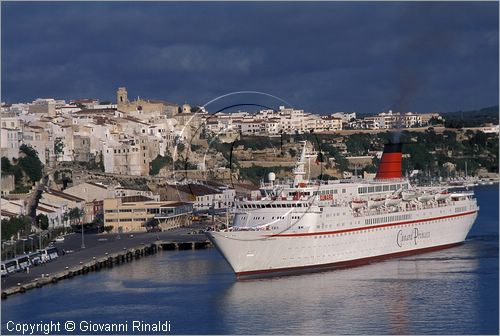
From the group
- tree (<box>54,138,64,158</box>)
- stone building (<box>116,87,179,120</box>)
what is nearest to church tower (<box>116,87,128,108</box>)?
stone building (<box>116,87,179,120</box>)

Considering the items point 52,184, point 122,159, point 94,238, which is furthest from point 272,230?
point 122,159

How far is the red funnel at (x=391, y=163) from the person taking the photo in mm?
30655

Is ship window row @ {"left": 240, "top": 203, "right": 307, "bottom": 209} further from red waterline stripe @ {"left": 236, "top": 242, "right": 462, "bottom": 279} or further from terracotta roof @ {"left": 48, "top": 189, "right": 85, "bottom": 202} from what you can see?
terracotta roof @ {"left": 48, "top": 189, "right": 85, "bottom": 202}

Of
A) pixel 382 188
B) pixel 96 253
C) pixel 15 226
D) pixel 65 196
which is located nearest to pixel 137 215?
pixel 65 196

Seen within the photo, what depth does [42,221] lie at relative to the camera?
3334 centimetres

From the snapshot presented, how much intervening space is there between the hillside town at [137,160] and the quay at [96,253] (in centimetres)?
133

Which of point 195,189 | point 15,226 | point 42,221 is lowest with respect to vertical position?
point 15,226

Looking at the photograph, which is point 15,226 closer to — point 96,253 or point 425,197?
point 96,253

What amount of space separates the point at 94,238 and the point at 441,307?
44.5 ft

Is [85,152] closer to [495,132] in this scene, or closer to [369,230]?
[369,230]

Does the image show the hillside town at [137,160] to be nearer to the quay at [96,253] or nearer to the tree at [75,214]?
the tree at [75,214]

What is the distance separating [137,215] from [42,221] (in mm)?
2701

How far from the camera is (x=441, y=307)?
20406mm

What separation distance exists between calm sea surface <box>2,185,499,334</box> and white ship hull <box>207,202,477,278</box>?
14.2 inches
